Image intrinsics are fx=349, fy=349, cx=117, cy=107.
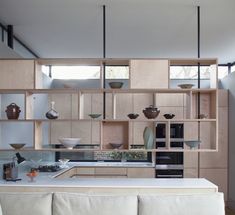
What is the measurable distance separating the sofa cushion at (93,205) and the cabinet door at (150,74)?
66.6 inches

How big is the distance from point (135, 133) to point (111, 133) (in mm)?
2982

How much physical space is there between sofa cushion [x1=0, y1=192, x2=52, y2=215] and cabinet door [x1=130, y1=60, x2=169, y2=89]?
6.05 ft

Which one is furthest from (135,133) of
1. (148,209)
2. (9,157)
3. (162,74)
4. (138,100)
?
(148,209)

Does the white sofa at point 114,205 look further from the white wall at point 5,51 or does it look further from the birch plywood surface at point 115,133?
the white wall at point 5,51

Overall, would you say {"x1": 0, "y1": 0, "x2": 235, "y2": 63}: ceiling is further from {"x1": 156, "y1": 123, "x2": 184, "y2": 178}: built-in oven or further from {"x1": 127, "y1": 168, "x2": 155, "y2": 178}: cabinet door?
{"x1": 127, "y1": 168, "x2": 155, "y2": 178}: cabinet door

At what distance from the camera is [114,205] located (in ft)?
9.54

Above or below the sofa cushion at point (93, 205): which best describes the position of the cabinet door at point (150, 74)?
above

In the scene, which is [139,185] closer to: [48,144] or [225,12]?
[225,12]

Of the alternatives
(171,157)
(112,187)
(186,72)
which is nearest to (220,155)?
(171,157)

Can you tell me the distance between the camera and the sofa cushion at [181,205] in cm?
288

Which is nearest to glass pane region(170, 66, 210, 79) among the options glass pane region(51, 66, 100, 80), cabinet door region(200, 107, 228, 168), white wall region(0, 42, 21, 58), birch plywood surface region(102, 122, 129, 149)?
cabinet door region(200, 107, 228, 168)

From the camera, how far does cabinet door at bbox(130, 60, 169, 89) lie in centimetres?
425

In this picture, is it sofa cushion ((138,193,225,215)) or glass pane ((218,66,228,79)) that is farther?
glass pane ((218,66,228,79))

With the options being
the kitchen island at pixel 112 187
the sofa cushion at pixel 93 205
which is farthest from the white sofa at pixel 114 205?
the kitchen island at pixel 112 187
